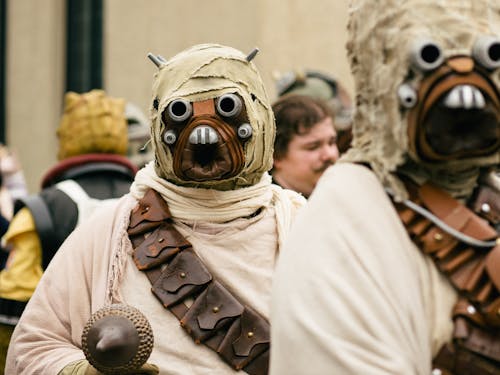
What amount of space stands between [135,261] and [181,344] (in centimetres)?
32

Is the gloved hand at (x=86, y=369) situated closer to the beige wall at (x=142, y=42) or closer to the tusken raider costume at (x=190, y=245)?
the tusken raider costume at (x=190, y=245)

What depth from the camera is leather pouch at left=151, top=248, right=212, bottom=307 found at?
179 inches

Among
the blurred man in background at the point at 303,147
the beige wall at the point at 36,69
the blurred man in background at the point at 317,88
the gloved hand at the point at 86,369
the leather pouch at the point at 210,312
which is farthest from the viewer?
the beige wall at the point at 36,69

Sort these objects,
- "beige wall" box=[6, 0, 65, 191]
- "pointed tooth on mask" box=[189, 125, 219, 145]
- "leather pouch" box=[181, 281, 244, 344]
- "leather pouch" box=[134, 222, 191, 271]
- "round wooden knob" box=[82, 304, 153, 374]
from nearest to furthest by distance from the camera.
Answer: "round wooden knob" box=[82, 304, 153, 374], "pointed tooth on mask" box=[189, 125, 219, 145], "leather pouch" box=[181, 281, 244, 344], "leather pouch" box=[134, 222, 191, 271], "beige wall" box=[6, 0, 65, 191]

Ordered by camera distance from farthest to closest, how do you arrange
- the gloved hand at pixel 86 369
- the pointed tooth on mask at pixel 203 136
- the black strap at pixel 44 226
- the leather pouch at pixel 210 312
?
1. the black strap at pixel 44 226
2. the leather pouch at pixel 210 312
3. the pointed tooth on mask at pixel 203 136
4. the gloved hand at pixel 86 369

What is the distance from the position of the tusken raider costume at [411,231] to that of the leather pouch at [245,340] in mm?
1143

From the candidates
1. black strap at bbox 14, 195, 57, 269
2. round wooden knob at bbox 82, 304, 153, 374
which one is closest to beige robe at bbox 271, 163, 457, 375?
round wooden knob at bbox 82, 304, 153, 374

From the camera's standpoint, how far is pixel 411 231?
330cm

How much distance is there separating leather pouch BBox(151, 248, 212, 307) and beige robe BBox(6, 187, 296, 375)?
33 millimetres

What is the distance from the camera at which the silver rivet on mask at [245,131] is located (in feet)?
14.8

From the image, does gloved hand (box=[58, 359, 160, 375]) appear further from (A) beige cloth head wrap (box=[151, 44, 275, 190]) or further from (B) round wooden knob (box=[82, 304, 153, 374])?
(A) beige cloth head wrap (box=[151, 44, 275, 190])

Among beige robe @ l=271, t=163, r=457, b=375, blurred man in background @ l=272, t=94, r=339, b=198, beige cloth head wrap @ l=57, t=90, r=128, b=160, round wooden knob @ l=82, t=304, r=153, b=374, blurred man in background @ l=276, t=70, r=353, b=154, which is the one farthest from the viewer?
blurred man in background @ l=276, t=70, r=353, b=154

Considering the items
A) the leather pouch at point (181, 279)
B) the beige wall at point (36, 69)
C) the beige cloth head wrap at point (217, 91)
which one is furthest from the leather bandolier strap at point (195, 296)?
the beige wall at point (36, 69)

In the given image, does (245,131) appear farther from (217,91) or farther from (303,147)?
(303,147)
